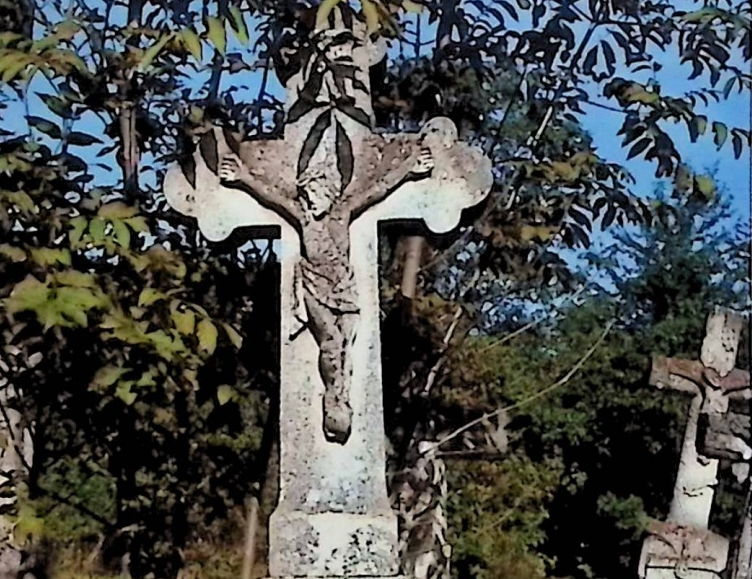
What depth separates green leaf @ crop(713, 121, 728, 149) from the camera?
13.2 ft

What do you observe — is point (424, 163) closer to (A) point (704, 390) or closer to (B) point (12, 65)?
(B) point (12, 65)

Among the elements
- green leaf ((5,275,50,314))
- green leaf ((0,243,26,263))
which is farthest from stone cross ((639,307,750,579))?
green leaf ((5,275,50,314))

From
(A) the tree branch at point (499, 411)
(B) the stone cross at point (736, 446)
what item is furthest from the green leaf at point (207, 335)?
(B) the stone cross at point (736, 446)

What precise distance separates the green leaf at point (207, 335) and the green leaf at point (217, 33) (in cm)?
77

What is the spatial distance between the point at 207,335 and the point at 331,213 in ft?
1.48

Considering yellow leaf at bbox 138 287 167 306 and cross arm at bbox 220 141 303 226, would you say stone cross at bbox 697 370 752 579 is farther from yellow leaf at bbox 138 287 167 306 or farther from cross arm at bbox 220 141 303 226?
yellow leaf at bbox 138 287 167 306

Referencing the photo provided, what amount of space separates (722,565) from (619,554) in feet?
24.1

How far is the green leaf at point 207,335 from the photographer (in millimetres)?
3318

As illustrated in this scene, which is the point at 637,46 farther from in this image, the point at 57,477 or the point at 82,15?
the point at 57,477

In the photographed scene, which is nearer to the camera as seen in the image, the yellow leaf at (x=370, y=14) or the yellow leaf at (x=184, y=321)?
the yellow leaf at (x=370, y=14)

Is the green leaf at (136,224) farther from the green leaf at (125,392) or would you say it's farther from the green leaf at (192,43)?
the green leaf at (192,43)

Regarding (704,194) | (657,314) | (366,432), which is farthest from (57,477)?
(657,314)

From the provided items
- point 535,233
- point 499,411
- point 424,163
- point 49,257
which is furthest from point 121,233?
point 499,411

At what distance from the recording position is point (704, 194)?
4273 mm
